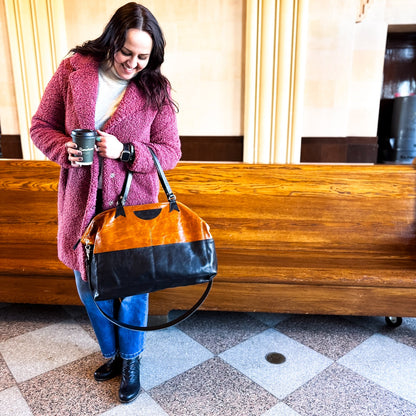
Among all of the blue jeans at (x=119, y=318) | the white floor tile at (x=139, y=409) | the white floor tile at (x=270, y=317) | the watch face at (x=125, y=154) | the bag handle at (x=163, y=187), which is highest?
the watch face at (x=125, y=154)

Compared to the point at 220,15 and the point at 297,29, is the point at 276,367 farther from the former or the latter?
the point at 220,15

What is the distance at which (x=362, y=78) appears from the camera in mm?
3357

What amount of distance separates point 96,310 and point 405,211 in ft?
5.80

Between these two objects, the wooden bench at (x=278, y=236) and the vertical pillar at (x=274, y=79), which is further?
the vertical pillar at (x=274, y=79)

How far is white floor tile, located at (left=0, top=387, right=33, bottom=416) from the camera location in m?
1.43

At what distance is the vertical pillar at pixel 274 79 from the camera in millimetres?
3012

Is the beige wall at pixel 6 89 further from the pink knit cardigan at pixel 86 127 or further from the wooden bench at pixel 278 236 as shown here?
the pink knit cardigan at pixel 86 127

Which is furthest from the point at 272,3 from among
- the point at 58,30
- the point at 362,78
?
the point at 58,30

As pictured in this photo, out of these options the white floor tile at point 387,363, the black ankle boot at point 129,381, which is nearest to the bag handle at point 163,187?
the black ankle boot at point 129,381

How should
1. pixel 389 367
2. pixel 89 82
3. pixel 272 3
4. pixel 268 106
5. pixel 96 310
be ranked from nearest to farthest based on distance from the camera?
1. pixel 89 82
2. pixel 96 310
3. pixel 389 367
4. pixel 272 3
5. pixel 268 106

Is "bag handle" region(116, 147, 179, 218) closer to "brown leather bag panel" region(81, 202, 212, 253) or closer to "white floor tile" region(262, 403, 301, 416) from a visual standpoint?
"brown leather bag panel" region(81, 202, 212, 253)

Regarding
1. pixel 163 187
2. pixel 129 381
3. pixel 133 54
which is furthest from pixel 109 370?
pixel 133 54

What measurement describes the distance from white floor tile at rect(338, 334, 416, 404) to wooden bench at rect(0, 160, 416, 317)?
169 millimetres

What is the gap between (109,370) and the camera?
1642mm
